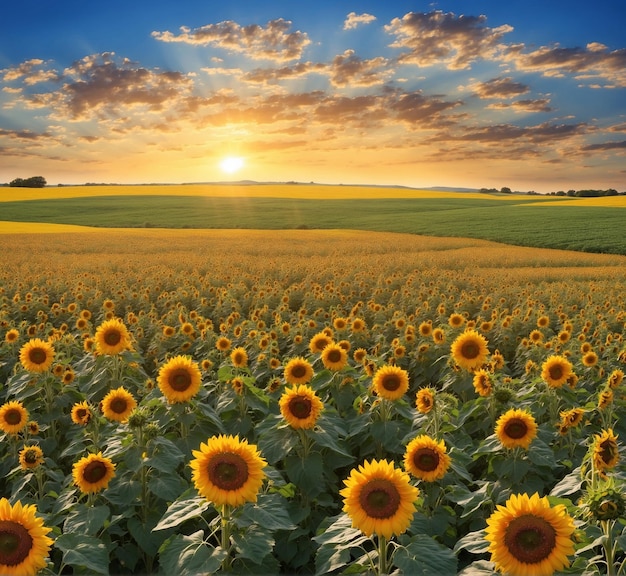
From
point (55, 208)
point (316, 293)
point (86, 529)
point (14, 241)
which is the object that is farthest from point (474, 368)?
point (55, 208)

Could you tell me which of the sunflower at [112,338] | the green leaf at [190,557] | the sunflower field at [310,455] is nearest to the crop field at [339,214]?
the sunflower field at [310,455]

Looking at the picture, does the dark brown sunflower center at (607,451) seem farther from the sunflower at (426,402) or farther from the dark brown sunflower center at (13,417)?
the dark brown sunflower center at (13,417)

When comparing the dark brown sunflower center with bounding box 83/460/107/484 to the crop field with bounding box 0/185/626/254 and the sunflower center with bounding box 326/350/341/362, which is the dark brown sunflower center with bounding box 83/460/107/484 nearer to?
the sunflower center with bounding box 326/350/341/362

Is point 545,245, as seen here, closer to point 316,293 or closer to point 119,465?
point 316,293

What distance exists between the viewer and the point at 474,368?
25.8ft

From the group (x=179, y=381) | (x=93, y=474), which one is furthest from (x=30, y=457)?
(x=179, y=381)

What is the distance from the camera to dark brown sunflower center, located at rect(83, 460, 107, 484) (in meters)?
4.84

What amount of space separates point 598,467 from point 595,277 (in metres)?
23.2

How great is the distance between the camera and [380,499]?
346cm

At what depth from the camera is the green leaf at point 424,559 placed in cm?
336

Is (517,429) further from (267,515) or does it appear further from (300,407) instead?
(267,515)

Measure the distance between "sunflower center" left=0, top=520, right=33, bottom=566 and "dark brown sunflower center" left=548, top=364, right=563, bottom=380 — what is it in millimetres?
5350

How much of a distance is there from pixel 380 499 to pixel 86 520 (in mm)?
2420

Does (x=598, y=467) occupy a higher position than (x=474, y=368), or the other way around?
(x=598, y=467)
